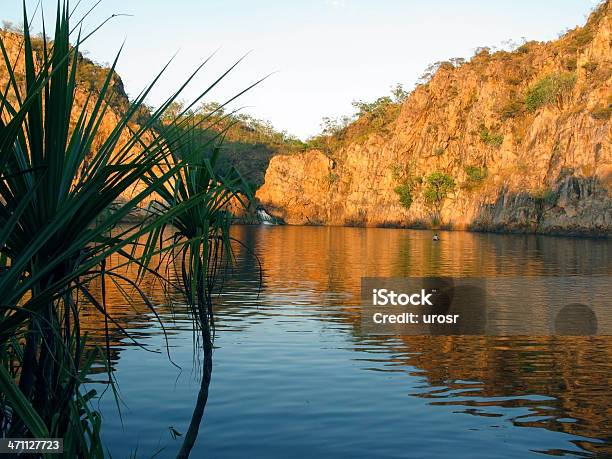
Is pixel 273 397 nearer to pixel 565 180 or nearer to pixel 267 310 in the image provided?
pixel 267 310

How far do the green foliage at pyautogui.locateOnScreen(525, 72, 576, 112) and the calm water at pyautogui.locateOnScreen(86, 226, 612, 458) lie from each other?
92788mm

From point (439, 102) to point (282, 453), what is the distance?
140 meters

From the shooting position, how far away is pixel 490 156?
120562mm

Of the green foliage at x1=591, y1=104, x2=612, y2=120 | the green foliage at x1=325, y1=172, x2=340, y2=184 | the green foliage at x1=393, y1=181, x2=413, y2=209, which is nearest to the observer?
the green foliage at x1=591, y1=104, x2=612, y2=120

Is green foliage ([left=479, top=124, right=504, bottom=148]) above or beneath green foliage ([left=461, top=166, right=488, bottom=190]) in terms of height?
above

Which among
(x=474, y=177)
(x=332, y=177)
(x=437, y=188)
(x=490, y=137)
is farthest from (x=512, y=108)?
(x=332, y=177)

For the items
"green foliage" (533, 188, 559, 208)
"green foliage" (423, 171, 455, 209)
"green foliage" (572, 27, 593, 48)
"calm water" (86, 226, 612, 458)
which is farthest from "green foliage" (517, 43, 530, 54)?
"calm water" (86, 226, 612, 458)

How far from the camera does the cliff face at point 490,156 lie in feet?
301

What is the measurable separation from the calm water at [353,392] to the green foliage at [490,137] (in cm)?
10241

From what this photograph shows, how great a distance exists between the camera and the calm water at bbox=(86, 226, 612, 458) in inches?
398

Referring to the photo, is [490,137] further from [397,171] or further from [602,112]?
[602,112]

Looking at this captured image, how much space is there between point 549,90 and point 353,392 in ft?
350

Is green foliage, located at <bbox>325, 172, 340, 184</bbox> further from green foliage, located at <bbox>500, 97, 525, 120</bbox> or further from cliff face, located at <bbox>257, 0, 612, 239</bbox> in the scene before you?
green foliage, located at <bbox>500, 97, 525, 120</bbox>

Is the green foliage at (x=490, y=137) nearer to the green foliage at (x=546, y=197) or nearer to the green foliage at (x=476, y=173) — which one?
the green foliage at (x=476, y=173)
